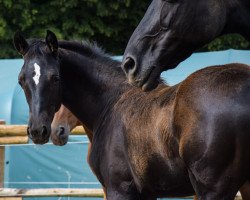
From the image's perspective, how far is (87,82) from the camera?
6168 millimetres

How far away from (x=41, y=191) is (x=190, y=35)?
4138 millimetres

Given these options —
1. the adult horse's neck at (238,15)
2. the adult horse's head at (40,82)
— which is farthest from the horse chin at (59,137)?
the adult horse's neck at (238,15)

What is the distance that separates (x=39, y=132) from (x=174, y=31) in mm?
2187

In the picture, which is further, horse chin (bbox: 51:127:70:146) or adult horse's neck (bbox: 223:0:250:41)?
horse chin (bbox: 51:127:70:146)

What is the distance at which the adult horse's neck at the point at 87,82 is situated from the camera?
20.1 ft

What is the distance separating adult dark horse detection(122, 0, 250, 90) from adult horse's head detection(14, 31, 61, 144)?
1.93 metres

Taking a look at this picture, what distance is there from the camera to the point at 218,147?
4.00 metres

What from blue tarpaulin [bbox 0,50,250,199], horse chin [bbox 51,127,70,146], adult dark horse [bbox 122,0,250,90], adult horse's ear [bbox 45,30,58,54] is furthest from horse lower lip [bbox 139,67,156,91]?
blue tarpaulin [bbox 0,50,250,199]

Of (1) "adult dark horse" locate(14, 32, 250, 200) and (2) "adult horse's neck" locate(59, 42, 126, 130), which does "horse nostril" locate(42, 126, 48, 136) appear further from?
(2) "adult horse's neck" locate(59, 42, 126, 130)

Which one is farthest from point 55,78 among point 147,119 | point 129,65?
point 129,65

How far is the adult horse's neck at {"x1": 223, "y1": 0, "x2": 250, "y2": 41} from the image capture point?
3.77 meters

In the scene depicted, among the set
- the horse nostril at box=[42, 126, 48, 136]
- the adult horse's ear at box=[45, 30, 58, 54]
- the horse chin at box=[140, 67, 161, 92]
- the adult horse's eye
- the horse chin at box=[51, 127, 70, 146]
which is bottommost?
the horse chin at box=[51, 127, 70, 146]

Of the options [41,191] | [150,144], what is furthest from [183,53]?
[41,191]

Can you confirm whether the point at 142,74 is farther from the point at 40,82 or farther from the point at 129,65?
the point at 40,82
